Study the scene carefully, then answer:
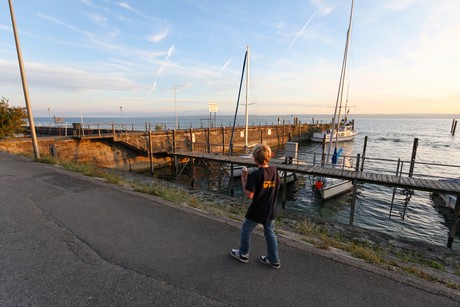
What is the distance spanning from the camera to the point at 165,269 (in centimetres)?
368

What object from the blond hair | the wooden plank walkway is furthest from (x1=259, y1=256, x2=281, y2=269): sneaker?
the wooden plank walkway

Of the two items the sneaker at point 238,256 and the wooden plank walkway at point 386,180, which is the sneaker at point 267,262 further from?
the wooden plank walkway at point 386,180

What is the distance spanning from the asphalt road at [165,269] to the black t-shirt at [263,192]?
0.94 metres

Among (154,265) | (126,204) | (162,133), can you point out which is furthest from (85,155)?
(154,265)

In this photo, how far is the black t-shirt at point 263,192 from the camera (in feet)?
11.3

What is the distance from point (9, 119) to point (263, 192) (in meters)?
25.5

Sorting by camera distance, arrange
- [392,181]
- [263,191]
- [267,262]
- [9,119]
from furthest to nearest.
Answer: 1. [9,119]
2. [392,181]
3. [267,262]
4. [263,191]

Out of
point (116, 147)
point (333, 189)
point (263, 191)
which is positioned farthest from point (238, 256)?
point (116, 147)

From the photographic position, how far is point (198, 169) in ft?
84.0

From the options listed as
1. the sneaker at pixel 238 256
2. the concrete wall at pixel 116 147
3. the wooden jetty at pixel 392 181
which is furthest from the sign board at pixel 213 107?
the sneaker at pixel 238 256

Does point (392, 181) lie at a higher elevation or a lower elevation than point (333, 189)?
higher

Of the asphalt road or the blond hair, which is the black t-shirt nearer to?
the blond hair

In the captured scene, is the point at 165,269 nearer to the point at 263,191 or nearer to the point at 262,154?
the point at 263,191

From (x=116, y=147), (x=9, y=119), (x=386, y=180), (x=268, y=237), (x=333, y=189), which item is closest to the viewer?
(x=268, y=237)
